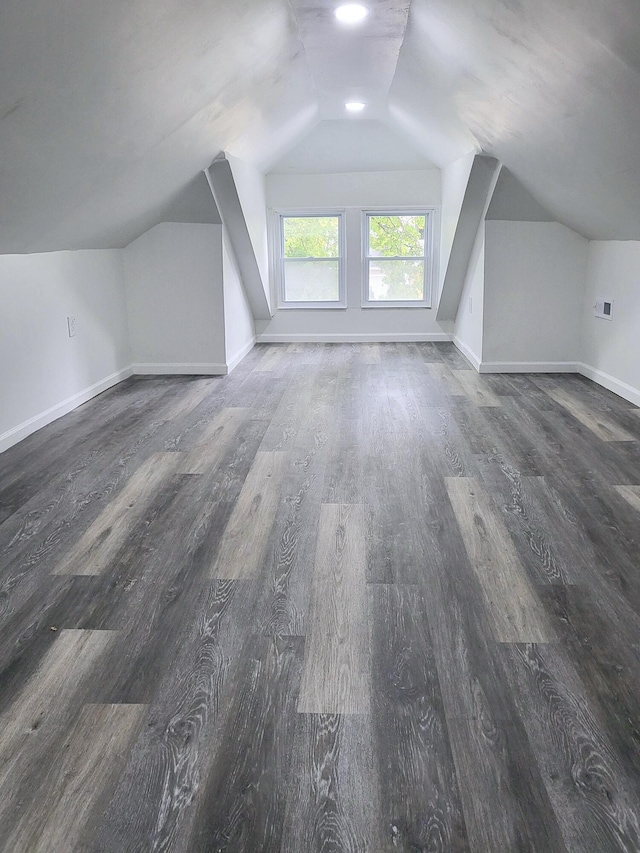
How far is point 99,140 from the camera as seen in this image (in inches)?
123

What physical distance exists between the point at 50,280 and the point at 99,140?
4.92 ft

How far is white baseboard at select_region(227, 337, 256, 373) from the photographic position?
5.90 m

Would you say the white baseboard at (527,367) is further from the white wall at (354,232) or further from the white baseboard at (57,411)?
the white baseboard at (57,411)

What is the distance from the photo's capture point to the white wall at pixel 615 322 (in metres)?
4.60

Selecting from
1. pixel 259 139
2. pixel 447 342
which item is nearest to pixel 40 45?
pixel 259 139

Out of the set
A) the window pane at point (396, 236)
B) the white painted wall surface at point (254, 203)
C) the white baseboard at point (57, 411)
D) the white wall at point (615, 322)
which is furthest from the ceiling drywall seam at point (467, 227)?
the white baseboard at point (57, 411)

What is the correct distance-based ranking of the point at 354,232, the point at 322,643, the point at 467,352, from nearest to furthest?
1. the point at 322,643
2. the point at 467,352
3. the point at 354,232

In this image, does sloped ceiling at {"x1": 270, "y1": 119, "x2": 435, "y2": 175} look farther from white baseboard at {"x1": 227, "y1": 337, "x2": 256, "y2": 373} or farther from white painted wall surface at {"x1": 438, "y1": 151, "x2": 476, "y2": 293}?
white baseboard at {"x1": 227, "y1": 337, "x2": 256, "y2": 373}

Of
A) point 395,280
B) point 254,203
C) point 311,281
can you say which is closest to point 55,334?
point 254,203

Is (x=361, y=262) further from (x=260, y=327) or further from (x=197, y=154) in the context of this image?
(x=197, y=154)

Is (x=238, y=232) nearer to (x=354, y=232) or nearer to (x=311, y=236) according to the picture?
(x=311, y=236)

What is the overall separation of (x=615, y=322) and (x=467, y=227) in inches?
64.2

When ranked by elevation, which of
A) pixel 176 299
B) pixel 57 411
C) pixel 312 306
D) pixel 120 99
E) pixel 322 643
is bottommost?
pixel 322 643

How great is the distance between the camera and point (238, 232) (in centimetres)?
584
